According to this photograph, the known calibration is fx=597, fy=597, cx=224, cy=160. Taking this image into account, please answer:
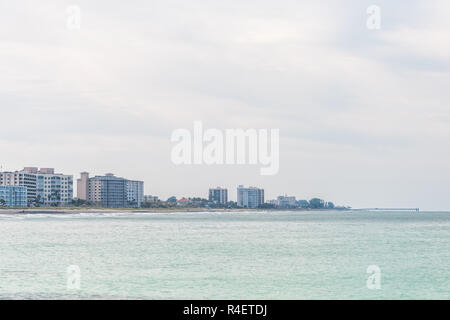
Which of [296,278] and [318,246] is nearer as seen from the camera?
[296,278]

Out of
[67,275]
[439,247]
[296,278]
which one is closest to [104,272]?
[67,275]

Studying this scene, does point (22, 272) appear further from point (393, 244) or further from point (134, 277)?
point (393, 244)

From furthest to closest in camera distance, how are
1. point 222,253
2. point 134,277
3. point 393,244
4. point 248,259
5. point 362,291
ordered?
point 393,244, point 222,253, point 248,259, point 134,277, point 362,291

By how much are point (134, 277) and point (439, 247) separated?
39.1m

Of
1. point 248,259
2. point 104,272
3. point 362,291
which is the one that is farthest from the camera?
point 248,259

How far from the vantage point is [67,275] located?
3753 centimetres
